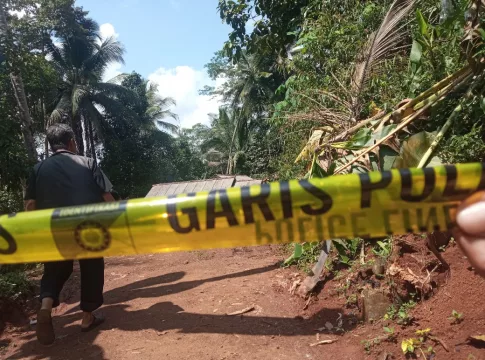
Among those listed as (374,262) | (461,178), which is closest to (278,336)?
(374,262)

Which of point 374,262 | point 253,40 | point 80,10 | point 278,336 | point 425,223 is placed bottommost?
point 278,336

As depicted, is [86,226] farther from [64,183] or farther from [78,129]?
[78,129]

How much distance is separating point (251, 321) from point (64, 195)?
1921 millimetres

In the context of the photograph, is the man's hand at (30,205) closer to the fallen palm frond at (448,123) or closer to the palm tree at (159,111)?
the fallen palm frond at (448,123)

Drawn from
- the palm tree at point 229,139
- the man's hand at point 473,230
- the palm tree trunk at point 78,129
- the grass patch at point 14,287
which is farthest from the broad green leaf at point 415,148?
the palm tree trunk at point 78,129

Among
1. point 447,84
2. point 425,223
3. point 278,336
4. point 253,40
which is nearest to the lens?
point 425,223

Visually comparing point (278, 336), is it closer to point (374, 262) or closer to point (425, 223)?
point (374, 262)

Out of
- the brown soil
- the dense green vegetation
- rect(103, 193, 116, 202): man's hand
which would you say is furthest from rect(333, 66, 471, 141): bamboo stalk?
rect(103, 193, 116, 202): man's hand

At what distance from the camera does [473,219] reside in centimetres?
167

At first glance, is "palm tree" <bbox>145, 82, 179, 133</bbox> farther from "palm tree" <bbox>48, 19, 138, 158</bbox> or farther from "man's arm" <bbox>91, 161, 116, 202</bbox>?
"man's arm" <bbox>91, 161, 116, 202</bbox>

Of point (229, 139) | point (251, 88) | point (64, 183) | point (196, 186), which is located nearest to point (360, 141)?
point (64, 183)

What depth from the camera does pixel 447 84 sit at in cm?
345

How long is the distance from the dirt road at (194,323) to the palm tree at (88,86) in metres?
19.8

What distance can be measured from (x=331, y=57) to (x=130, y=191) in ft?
70.9
